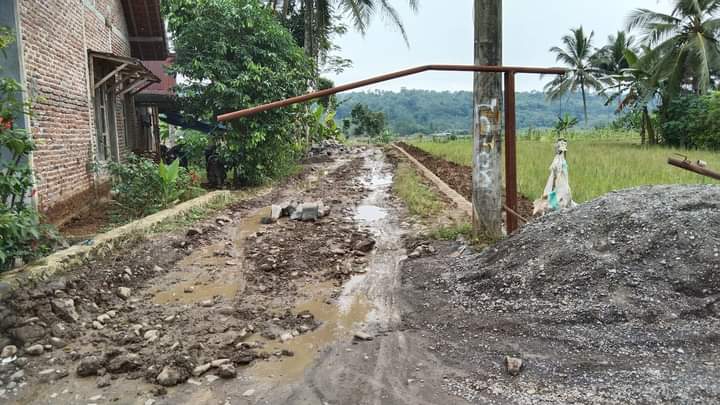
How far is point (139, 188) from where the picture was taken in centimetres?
835

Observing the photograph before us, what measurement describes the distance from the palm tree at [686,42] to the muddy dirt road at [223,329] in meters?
21.9

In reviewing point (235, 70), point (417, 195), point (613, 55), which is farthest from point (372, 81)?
point (613, 55)

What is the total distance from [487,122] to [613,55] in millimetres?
37940

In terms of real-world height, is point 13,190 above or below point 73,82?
below

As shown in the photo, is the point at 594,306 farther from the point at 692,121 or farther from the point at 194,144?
the point at 692,121

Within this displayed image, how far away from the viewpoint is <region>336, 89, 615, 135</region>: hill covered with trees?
6725 cm

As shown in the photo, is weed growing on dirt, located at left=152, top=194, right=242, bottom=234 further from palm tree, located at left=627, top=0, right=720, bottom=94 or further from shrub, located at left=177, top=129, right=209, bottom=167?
palm tree, located at left=627, top=0, right=720, bottom=94

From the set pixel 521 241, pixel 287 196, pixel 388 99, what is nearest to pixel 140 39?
pixel 287 196

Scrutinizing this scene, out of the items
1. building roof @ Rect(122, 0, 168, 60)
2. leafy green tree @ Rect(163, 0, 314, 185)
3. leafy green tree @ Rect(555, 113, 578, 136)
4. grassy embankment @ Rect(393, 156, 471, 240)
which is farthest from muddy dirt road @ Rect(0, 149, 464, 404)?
building roof @ Rect(122, 0, 168, 60)

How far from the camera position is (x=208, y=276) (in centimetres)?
562

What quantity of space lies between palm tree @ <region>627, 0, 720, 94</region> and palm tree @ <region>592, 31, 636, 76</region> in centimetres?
1103

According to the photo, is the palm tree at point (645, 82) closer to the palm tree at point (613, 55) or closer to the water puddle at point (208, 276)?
the palm tree at point (613, 55)

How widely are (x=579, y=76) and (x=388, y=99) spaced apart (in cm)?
5225

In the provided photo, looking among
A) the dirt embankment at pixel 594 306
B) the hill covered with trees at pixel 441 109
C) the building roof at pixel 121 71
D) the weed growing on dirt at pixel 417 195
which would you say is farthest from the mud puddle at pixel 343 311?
the hill covered with trees at pixel 441 109
